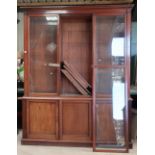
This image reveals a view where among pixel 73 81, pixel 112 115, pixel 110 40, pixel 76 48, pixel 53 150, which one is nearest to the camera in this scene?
pixel 53 150

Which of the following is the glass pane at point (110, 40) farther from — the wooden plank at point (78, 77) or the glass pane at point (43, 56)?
the glass pane at point (43, 56)

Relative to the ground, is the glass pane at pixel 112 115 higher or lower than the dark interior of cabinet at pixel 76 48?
lower

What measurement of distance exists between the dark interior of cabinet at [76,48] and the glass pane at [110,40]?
15.8 inches

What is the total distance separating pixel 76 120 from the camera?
12.4 feet

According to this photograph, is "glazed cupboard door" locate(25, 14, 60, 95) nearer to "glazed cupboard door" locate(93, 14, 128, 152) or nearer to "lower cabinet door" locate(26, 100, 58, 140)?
"lower cabinet door" locate(26, 100, 58, 140)

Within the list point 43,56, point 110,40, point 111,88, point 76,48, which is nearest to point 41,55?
point 43,56

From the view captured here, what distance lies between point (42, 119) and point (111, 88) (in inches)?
50.8

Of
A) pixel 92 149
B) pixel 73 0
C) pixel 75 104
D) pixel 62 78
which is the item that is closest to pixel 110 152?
pixel 92 149

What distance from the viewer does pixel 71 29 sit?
13.8ft

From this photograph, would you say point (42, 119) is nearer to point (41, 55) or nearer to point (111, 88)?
point (41, 55)

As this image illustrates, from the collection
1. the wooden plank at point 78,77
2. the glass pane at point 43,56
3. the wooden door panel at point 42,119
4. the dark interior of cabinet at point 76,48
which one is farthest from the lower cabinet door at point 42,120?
the wooden plank at point 78,77

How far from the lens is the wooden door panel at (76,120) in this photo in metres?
3.75

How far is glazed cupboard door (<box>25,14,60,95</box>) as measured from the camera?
3854 millimetres
